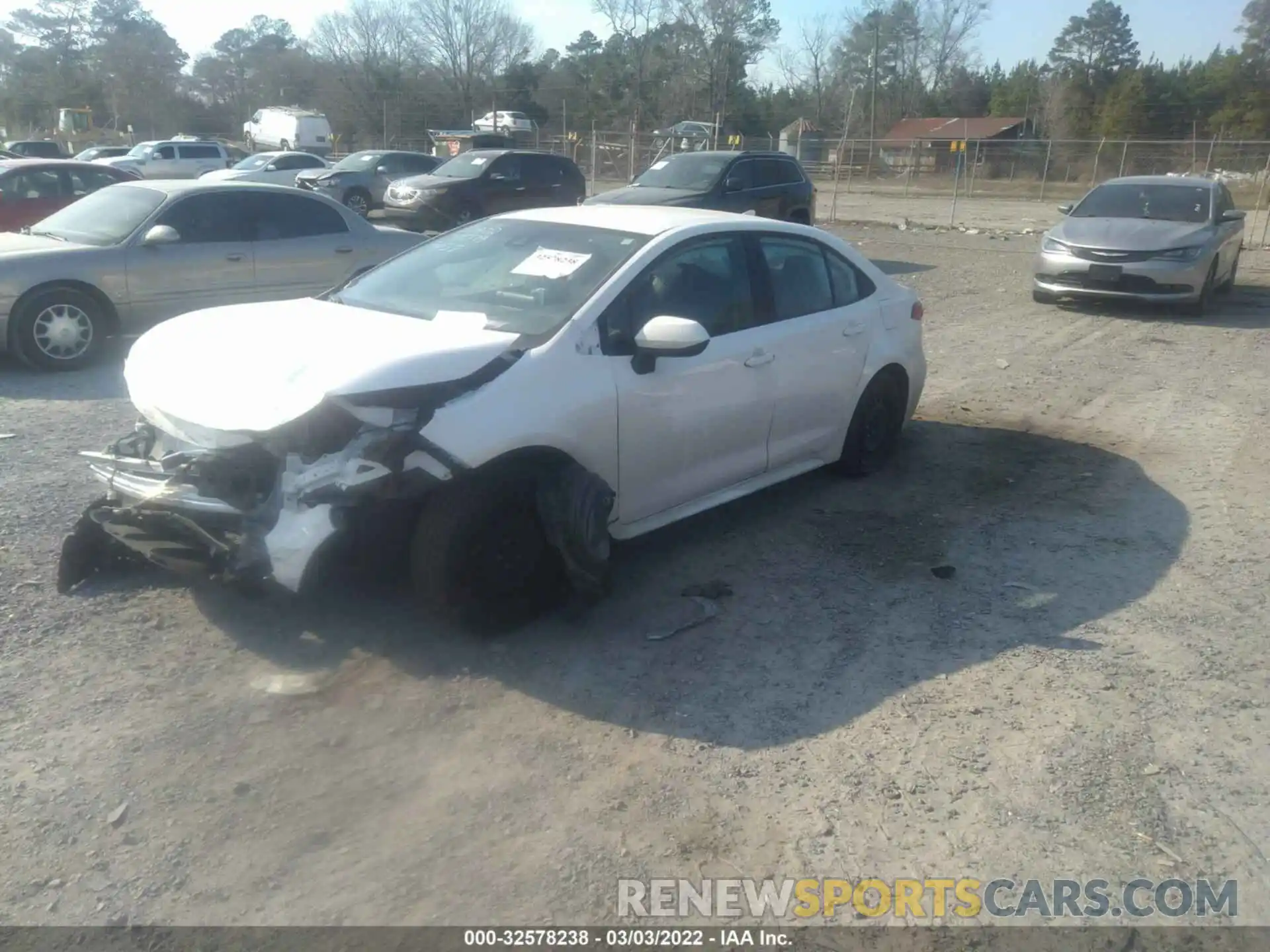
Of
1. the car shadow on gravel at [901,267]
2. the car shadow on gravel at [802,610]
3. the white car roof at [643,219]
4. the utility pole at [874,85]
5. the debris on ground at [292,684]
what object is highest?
the utility pole at [874,85]

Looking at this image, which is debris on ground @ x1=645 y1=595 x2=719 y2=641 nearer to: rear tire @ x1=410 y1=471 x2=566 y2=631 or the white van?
rear tire @ x1=410 y1=471 x2=566 y2=631

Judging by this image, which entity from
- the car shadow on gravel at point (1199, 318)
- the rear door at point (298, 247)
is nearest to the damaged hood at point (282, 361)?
the rear door at point (298, 247)

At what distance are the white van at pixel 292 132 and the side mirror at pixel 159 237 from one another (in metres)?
35.3

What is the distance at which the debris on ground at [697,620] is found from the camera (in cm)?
447

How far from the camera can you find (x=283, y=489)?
392 centimetres

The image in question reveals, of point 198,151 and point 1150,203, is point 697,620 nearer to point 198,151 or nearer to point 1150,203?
point 1150,203

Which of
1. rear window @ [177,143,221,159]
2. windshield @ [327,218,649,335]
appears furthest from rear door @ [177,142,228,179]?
windshield @ [327,218,649,335]

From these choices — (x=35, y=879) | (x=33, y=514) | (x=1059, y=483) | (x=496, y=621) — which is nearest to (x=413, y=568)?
(x=496, y=621)

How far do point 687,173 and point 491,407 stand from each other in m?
12.6

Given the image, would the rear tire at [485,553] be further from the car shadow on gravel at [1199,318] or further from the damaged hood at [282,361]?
the car shadow on gravel at [1199,318]

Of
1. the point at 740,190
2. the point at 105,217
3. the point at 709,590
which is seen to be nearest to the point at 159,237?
the point at 105,217

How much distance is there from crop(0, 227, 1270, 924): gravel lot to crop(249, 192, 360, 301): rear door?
400cm

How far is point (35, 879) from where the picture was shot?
9.62ft

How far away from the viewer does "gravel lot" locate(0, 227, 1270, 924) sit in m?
3.08
